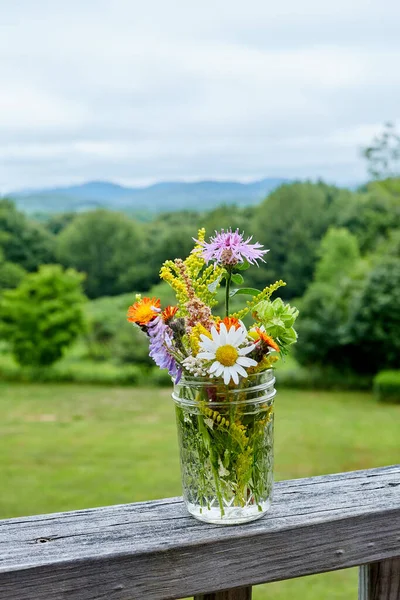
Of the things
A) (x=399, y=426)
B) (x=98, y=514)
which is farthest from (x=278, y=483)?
(x=399, y=426)

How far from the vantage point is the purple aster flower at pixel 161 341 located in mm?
703

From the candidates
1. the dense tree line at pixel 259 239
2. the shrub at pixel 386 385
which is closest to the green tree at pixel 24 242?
the dense tree line at pixel 259 239

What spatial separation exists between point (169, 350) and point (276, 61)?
3406 cm

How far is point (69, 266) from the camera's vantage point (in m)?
17.9

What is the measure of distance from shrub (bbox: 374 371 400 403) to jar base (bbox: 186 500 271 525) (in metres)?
12.3

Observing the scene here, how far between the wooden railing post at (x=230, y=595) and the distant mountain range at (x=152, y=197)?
674 inches

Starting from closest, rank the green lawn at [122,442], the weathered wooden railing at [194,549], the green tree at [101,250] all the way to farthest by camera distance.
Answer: the weathered wooden railing at [194,549], the green lawn at [122,442], the green tree at [101,250]

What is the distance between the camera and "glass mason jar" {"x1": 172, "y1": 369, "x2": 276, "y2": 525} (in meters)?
0.69

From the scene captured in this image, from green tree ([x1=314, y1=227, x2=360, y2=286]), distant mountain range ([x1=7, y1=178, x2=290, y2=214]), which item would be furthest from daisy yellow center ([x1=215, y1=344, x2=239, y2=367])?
distant mountain range ([x1=7, y1=178, x2=290, y2=214])

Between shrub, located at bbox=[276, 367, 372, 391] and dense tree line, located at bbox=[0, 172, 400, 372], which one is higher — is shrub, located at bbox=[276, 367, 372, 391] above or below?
below

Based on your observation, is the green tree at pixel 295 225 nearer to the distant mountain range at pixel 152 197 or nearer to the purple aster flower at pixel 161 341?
the distant mountain range at pixel 152 197

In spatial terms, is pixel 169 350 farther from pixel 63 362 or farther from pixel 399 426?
pixel 63 362

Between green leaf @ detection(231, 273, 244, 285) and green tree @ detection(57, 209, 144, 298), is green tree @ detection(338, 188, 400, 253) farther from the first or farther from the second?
green leaf @ detection(231, 273, 244, 285)

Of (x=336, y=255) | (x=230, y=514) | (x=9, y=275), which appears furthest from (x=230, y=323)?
(x=9, y=275)
